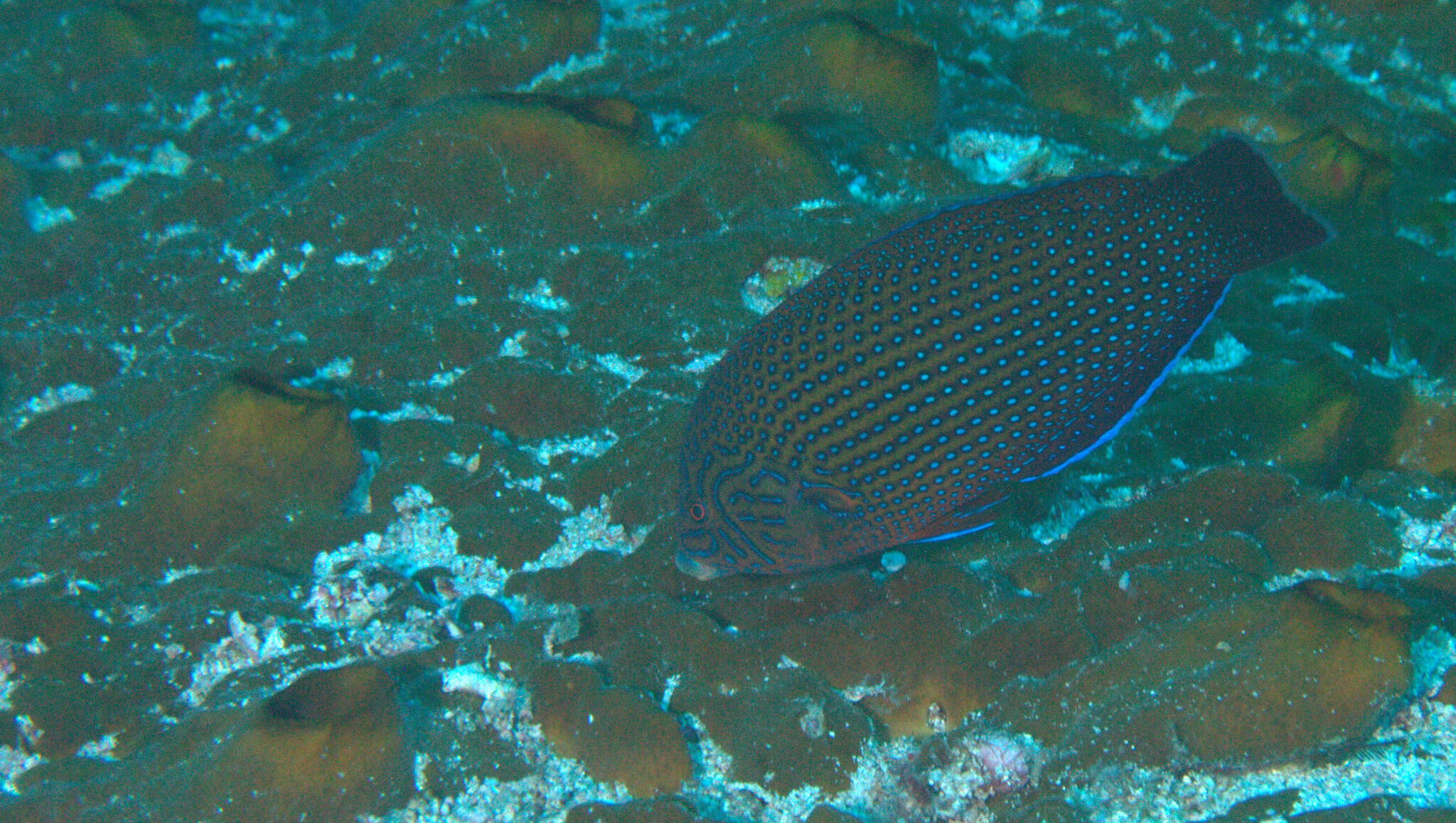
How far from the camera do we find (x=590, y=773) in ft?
9.86

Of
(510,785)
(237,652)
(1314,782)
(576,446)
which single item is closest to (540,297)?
(576,446)

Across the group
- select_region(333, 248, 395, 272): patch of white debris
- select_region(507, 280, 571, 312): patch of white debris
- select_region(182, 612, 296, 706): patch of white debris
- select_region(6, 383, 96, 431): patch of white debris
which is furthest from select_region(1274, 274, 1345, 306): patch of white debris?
select_region(6, 383, 96, 431): patch of white debris

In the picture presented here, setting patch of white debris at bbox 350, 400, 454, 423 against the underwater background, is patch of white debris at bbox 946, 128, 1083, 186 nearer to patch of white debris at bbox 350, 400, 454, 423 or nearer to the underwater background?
the underwater background

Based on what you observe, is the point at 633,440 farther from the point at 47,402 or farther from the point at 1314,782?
the point at 47,402

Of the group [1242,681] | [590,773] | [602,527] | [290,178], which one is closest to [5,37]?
[290,178]

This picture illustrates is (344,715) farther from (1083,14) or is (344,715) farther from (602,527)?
(1083,14)

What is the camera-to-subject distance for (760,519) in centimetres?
316

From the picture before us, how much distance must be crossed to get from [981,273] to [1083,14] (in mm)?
4060

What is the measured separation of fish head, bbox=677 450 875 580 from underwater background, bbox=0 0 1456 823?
9.6 inches

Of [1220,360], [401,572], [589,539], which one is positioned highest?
[1220,360]

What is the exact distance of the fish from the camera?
2812mm

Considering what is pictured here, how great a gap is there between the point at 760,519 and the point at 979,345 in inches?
42.5

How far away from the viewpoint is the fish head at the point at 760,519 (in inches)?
122

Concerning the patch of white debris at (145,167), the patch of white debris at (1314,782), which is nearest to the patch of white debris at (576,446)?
the patch of white debris at (1314,782)
